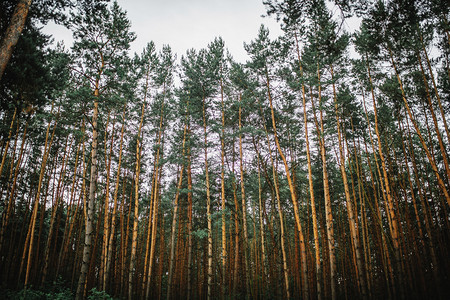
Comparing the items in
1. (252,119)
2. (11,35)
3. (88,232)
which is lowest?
(88,232)

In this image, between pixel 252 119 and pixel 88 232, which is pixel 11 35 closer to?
pixel 88 232

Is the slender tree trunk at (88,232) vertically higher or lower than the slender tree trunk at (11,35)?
lower

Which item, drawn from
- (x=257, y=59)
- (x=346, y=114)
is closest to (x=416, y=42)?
(x=346, y=114)

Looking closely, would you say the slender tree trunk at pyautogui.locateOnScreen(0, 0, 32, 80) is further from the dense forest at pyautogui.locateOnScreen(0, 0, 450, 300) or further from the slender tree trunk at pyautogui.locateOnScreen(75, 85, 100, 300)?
the slender tree trunk at pyautogui.locateOnScreen(75, 85, 100, 300)

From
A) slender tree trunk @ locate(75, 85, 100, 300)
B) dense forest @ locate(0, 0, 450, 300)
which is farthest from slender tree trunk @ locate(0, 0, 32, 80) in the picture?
slender tree trunk @ locate(75, 85, 100, 300)

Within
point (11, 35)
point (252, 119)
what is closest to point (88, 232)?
point (11, 35)

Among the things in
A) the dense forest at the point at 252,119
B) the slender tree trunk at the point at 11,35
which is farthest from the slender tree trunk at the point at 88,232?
the slender tree trunk at the point at 11,35

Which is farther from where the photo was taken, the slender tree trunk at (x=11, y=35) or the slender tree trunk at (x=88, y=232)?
the slender tree trunk at (x=88, y=232)

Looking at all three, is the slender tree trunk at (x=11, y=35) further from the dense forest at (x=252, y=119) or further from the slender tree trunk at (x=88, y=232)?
the slender tree trunk at (x=88, y=232)

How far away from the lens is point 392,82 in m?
9.81

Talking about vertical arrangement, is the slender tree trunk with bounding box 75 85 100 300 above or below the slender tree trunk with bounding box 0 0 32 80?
below

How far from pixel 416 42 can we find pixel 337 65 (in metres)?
3.10

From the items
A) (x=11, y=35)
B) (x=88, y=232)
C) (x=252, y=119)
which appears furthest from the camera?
(x=252, y=119)

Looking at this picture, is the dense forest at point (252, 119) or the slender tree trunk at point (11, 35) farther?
the dense forest at point (252, 119)
